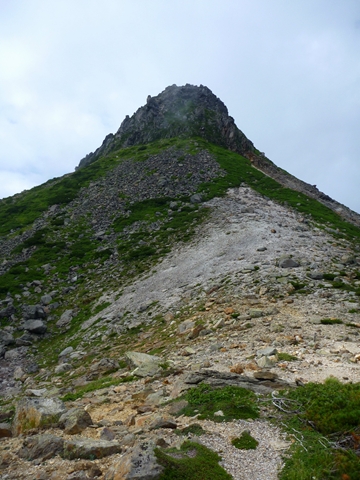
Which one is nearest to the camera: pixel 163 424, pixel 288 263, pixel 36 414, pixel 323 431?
pixel 323 431

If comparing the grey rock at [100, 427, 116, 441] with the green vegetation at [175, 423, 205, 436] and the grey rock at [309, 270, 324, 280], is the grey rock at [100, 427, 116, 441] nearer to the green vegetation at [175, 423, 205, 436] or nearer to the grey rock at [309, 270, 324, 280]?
the green vegetation at [175, 423, 205, 436]

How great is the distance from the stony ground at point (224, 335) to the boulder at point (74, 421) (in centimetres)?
23

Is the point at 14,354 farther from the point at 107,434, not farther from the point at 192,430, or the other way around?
the point at 192,430

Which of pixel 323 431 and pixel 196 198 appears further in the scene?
pixel 196 198

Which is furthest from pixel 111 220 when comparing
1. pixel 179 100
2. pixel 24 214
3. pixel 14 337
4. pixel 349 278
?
pixel 179 100

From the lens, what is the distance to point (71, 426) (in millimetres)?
9914

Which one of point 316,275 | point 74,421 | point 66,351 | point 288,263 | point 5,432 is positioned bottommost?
point 66,351

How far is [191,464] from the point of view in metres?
7.32

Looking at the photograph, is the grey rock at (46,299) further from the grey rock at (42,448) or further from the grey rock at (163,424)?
the grey rock at (163,424)

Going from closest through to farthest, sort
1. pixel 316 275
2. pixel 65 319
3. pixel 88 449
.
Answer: pixel 88 449, pixel 316 275, pixel 65 319

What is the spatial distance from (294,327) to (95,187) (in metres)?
54.8

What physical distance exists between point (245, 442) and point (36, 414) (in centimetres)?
623

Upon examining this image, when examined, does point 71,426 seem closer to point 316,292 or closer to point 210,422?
point 210,422

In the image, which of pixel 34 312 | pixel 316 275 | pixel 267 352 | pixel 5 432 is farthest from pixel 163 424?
pixel 34 312
